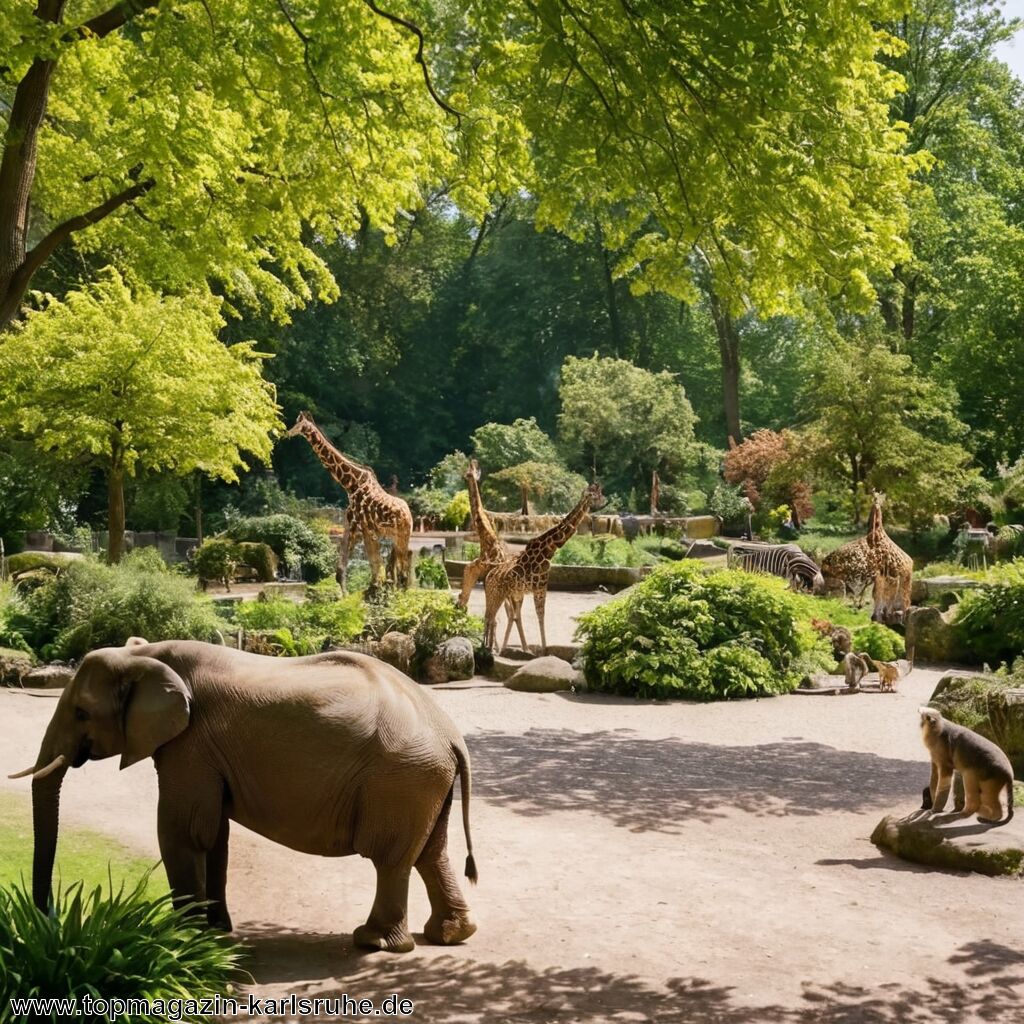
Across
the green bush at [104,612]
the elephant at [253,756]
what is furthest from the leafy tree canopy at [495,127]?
the green bush at [104,612]

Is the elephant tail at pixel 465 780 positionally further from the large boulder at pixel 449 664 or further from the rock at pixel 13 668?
the rock at pixel 13 668

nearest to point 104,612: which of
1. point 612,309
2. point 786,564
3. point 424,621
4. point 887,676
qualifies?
point 424,621

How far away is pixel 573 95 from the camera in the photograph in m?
7.05

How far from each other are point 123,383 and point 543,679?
8.06 meters

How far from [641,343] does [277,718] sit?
4894cm

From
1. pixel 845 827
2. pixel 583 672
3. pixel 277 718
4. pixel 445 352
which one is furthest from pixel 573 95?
pixel 445 352

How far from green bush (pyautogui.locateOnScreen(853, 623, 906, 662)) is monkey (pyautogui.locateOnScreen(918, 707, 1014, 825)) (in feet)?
29.7

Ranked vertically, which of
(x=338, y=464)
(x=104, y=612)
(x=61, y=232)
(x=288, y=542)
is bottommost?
(x=104, y=612)

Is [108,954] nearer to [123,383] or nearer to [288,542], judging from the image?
[123,383]

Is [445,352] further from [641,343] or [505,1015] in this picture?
[505,1015]

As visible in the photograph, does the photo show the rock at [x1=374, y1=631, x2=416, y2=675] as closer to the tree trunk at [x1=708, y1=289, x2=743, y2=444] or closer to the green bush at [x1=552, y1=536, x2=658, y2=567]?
the green bush at [x1=552, y1=536, x2=658, y2=567]

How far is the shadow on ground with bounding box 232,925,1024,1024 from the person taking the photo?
5.30 m

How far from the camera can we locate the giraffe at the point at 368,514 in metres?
19.6

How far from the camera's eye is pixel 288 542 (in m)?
25.8
